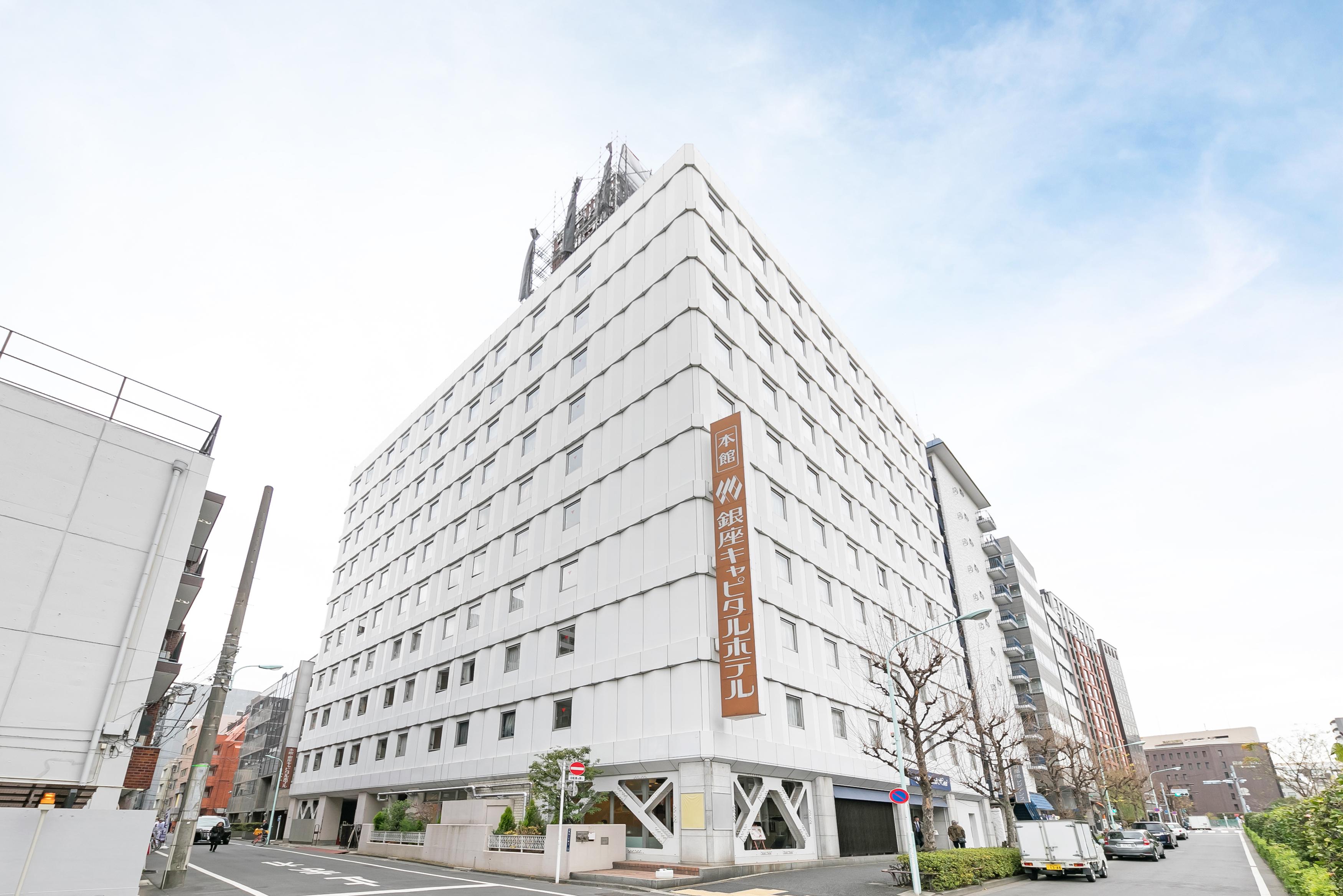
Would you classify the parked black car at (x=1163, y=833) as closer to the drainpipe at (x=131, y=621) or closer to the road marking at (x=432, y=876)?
the road marking at (x=432, y=876)

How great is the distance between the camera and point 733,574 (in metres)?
26.3

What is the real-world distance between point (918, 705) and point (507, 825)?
24.1 metres

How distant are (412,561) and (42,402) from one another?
105 feet

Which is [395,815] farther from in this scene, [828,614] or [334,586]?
[334,586]

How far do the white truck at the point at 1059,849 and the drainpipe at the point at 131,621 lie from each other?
2827 cm

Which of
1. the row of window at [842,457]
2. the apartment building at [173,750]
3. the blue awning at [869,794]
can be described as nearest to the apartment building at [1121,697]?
the row of window at [842,457]

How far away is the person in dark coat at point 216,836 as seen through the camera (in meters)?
37.5

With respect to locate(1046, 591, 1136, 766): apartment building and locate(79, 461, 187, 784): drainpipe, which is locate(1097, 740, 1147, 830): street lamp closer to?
locate(1046, 591, 1136, 766): apartment building

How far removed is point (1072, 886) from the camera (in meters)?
22.8

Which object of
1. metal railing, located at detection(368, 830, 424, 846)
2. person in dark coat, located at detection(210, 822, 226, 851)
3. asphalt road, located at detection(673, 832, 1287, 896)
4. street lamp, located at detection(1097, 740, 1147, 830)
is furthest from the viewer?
street lamp, located at detection(1097, 740, 1147, 830)

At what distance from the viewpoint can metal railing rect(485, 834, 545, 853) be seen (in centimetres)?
2405

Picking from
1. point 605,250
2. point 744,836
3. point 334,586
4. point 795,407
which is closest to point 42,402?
point 744,836

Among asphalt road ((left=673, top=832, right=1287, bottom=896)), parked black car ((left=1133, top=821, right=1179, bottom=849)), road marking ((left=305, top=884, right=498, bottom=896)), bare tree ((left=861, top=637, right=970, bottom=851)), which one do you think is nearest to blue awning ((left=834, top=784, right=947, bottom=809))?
bare tree ((left=861, top=637, right=970, bottom=851))

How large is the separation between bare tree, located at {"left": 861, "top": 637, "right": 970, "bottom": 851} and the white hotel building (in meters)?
1.01
